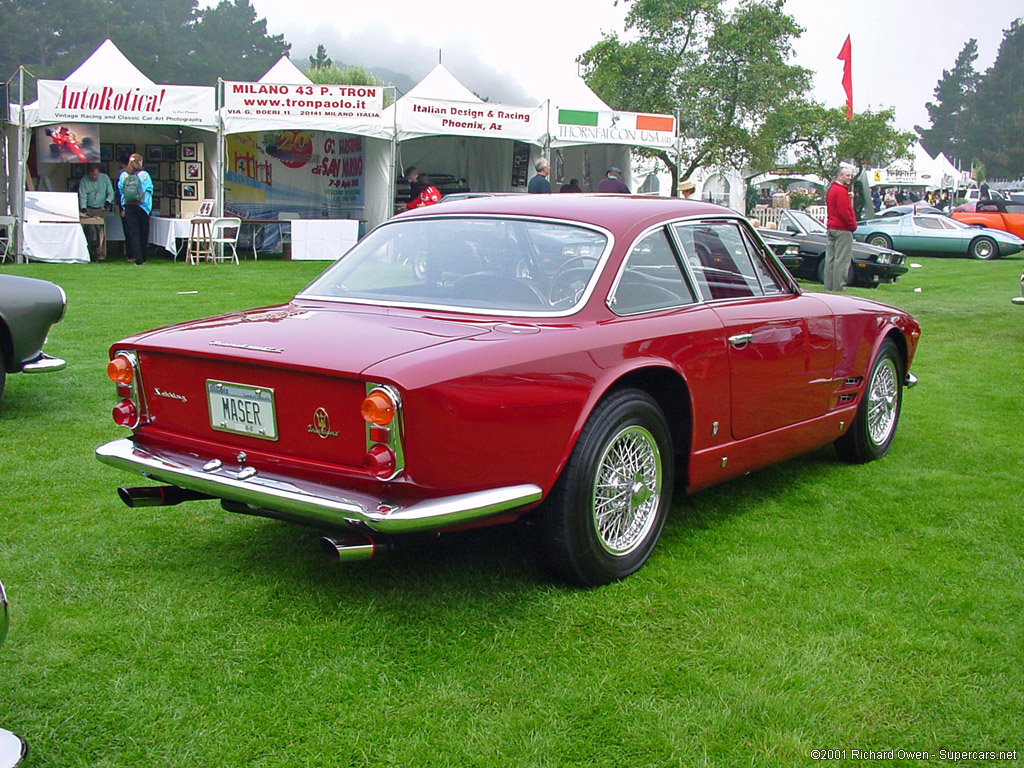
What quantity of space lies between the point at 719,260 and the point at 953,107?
5919 inches

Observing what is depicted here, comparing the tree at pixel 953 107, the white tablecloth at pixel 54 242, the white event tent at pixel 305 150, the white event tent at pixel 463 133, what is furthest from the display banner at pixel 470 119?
the tree at pixel 953 107

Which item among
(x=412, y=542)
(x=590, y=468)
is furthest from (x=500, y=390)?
(x=412, y=542)

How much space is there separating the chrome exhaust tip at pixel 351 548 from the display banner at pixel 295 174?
60.9ft

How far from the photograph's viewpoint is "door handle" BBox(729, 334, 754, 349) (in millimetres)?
4047

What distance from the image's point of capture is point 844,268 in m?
13.9

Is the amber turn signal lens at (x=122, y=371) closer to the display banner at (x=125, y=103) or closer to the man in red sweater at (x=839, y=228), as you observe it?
the man in red sweater at (x=839, y=228)

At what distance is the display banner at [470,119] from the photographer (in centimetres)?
1864

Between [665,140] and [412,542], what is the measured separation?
19533 millimetres

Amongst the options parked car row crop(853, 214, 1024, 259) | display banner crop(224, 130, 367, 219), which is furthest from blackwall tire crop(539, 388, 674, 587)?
parked car row crop(853, 214, 1024, 259)

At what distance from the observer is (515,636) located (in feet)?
10.2

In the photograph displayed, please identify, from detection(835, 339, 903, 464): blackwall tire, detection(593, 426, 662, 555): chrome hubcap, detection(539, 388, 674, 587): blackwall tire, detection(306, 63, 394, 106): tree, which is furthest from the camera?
detection(306, 63, 394, 106): tree

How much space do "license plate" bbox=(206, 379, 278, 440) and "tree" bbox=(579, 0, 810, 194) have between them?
110ft

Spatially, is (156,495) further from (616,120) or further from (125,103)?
(616,120)

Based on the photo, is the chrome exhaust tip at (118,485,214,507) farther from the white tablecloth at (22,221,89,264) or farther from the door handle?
the white tablecloth at (22,221,89,264)
